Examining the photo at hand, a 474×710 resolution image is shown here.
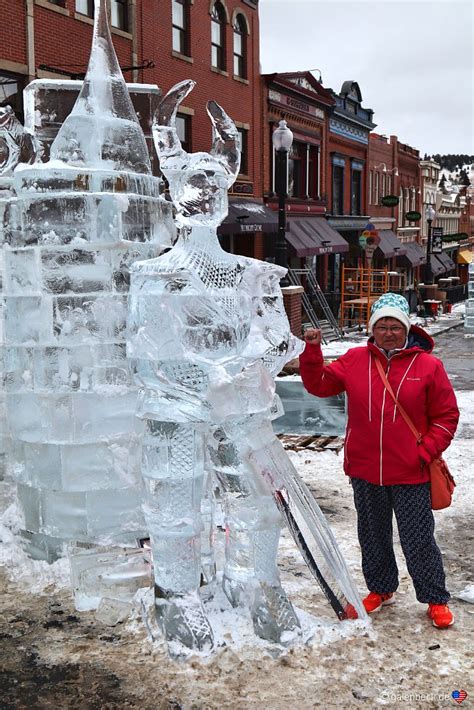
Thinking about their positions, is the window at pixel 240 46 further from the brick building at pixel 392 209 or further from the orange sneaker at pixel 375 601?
the orange sneaker at pixel 375 601

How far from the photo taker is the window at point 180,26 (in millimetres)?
17636

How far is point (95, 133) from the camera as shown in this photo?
15.3 ft

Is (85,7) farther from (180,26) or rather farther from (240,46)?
(240,46)

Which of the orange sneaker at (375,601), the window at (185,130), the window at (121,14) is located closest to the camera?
the orange sneaker at (375,601)

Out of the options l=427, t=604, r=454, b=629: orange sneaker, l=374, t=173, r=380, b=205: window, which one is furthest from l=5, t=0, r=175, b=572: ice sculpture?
l=374, t=173, r=380, b=205: window

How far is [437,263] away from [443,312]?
42.6 ft

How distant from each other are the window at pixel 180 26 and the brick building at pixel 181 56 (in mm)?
23

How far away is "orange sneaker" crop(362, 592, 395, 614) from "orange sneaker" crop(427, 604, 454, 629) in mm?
280

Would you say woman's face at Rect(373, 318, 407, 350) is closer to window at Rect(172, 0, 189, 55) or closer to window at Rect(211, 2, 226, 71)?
window at Rect(172, 0, 189, 55)

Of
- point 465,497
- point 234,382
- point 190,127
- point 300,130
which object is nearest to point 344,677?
point 234,382

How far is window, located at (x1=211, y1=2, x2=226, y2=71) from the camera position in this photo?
1938 cm

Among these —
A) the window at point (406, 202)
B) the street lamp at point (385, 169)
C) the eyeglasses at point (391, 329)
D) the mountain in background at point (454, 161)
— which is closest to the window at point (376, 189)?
the street lamp at point (385, 169)

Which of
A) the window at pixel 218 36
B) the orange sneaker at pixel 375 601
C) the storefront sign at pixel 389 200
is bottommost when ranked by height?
the orange sneaker at pixel 375 601

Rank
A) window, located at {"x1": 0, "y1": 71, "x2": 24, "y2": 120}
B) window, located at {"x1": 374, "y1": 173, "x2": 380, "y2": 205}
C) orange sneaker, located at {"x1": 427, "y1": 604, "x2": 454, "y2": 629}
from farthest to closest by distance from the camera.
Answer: window, located at {"x1": 374, "y1": 173, "x2": 380, "y2": 205} → window, located at {"x1": 0, "y1": 71, "x2": 24, "y2": 120} → orange sneaker, located at {"x1": 427, "y1": 604, "x2": 454, "y2": 629}
